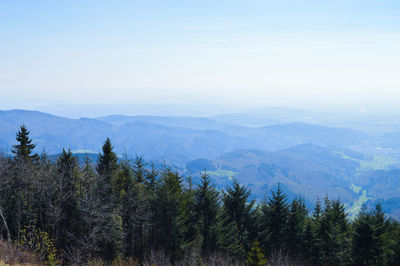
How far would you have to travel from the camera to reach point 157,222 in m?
29.5

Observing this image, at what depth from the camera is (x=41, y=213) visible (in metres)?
27.9

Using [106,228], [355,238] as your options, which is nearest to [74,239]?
[106,228]

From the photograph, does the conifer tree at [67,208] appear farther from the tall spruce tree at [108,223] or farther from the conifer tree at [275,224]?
the conifer tree at [275,224]

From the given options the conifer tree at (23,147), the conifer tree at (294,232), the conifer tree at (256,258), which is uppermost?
the conifer tree at (23,147)

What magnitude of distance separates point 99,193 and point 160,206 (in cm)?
628

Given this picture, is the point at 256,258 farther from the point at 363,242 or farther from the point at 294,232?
the point at 363,242

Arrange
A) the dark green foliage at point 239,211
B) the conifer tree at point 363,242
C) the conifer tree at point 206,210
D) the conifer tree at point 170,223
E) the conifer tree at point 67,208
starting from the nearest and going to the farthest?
the conifer tree at point 67,208
the conifer tree at point 170,223
the conifer tree at point 363,242
the conifer tree at point 206,210
the dark green foliage at point 239,211

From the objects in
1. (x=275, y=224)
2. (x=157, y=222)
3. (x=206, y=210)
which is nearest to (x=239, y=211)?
(x=275, y=224)

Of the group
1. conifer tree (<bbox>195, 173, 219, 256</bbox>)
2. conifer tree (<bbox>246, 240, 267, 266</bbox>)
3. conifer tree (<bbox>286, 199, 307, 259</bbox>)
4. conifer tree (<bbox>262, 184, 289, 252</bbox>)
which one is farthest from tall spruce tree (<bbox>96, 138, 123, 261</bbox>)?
conifer tree (<bbox>286, 199, 307, 259</bbox>)

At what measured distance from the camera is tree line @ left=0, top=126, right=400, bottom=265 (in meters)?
25.7

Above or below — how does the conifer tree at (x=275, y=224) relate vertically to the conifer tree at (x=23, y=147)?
below

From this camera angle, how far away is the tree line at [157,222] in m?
25.7

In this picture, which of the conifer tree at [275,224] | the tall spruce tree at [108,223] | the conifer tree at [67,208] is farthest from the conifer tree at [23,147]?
the conifer tree at [275,224]

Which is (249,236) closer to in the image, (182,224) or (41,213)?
(182,224)
